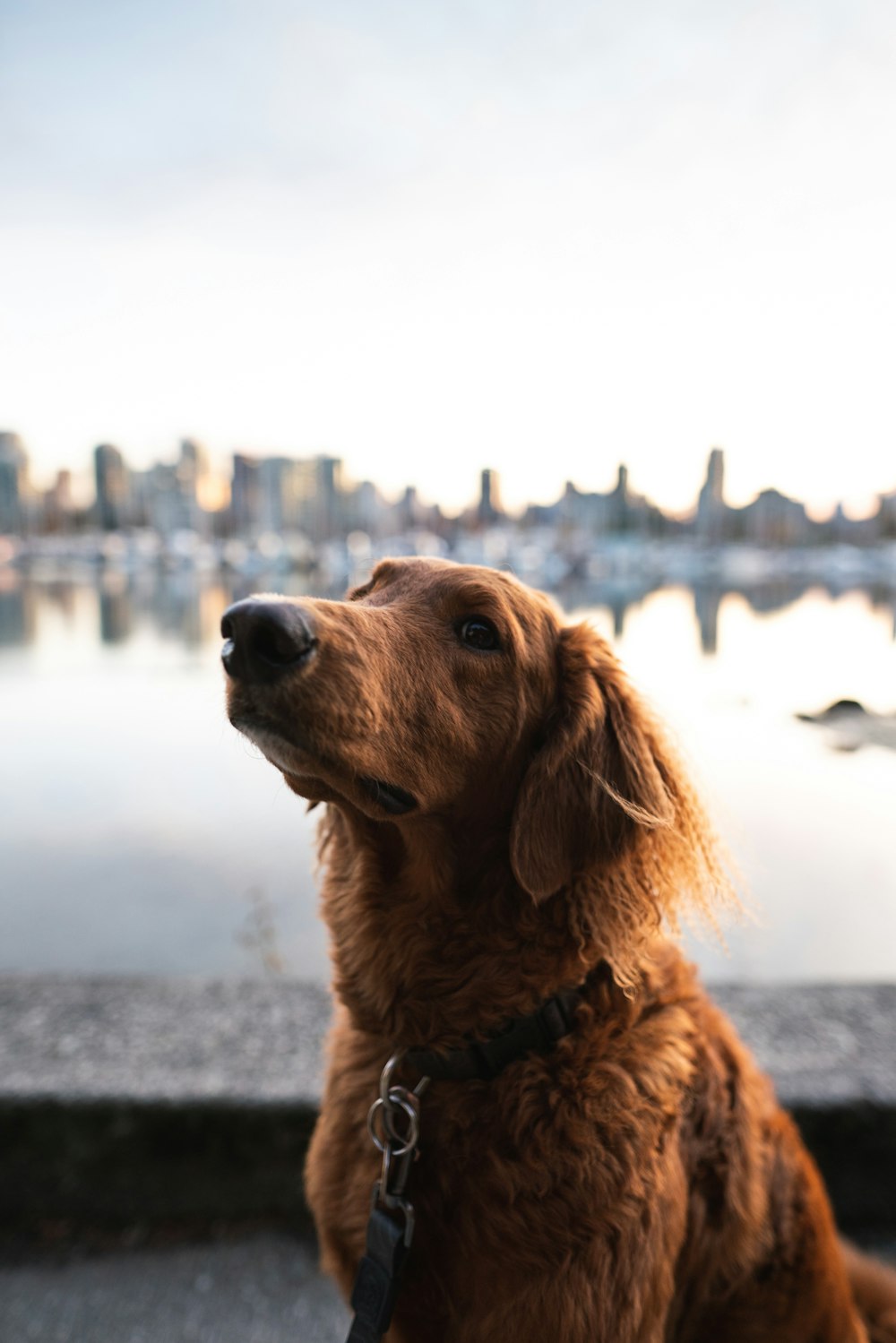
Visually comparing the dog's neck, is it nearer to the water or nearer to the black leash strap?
the black leash strap

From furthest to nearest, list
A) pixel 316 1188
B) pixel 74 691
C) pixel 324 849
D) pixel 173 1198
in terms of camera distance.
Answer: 1. pixel 74 691
2. pixel 173 1198
3. pixel 324 849
4. pixel 316 1188

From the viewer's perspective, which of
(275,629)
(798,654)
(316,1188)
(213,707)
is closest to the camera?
(275,629)

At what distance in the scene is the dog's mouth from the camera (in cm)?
183

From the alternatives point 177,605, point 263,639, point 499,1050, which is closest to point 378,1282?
point 499,1050

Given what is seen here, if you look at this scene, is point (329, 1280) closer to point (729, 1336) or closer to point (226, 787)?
point (729, 1336)

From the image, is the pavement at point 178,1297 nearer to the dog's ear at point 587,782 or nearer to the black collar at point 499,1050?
the black collar at point 499,1050

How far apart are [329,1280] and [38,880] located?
5.07 meters

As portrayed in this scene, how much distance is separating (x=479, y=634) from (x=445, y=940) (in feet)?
2.54

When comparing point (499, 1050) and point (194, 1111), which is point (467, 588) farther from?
point (194, 1111)

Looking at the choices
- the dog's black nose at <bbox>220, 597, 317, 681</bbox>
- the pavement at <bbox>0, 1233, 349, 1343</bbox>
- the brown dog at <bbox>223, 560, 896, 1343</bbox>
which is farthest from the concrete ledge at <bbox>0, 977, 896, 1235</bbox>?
the dog's black nose at <bbox>220, 597, 317, 681</bbox>

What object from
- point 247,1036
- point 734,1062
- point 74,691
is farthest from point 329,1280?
point 74,691

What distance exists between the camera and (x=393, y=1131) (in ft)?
6.01

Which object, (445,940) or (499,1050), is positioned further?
(445,940)

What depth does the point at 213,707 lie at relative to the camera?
13.6m
